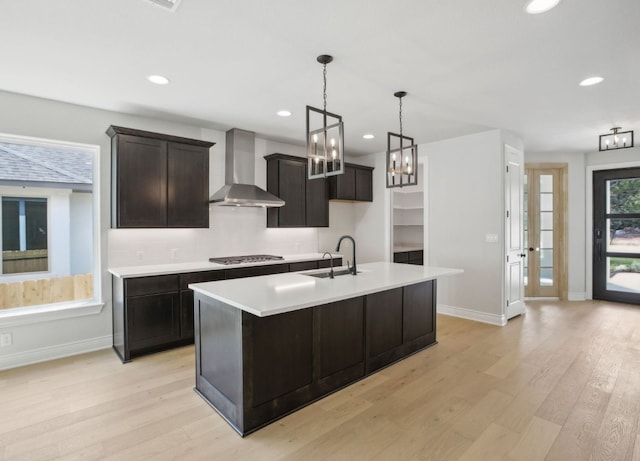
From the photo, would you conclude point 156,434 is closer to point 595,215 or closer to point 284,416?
point 284,416

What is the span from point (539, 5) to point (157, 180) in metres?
3.61

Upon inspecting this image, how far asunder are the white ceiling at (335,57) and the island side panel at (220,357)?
184 centimetres

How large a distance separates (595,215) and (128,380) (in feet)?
24.6

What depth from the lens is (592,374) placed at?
10.3 ft

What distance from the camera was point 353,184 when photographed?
5.84 metres

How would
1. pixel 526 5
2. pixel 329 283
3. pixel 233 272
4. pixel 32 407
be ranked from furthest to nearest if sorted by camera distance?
1. pixel 233 272
2. pixel 329 283
3. pixel 32 407
4. pixel 526 5

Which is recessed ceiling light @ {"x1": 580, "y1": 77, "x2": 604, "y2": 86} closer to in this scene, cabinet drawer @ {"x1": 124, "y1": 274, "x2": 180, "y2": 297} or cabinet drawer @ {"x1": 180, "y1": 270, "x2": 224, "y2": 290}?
cabinet drawer @ {"x1": 180, "y1": 270, "x2": 224, "y2": 290}

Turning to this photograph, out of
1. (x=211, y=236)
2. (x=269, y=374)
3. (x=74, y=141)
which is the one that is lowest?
(x=269, y=374)

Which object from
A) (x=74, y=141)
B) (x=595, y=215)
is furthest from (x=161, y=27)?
(x=595, y=215)

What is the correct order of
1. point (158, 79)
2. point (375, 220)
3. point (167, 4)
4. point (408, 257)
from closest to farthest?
point (167, 4) < point (158, 79) < point (375, 220) < point (408, 257)

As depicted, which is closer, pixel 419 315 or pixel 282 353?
pixel 282 353

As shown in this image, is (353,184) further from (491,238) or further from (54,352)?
(54,352)

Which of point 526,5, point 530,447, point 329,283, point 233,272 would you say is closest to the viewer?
point 526,5

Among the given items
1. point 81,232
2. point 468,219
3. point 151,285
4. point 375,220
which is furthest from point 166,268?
point 468,219
